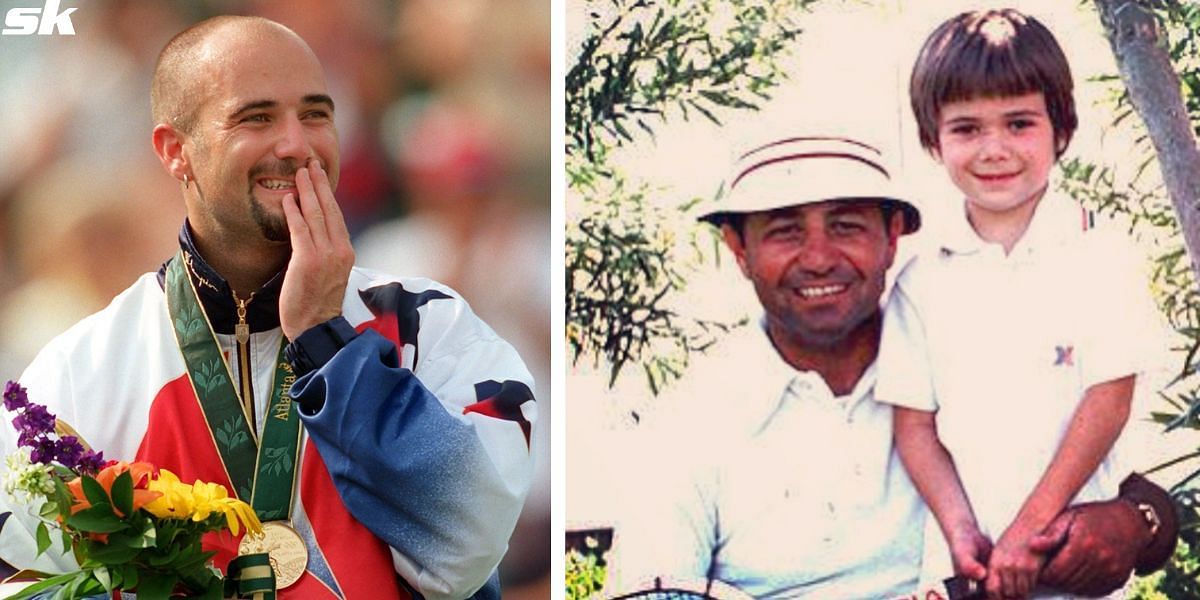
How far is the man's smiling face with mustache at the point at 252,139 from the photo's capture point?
3.88 metres

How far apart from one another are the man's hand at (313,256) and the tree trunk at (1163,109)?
171 centimetres

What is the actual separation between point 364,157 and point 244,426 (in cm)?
66

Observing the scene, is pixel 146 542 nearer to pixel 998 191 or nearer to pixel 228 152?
pixel 228 152

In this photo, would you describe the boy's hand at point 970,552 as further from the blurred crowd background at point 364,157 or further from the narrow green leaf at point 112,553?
the narrow green leaf at point 112,553

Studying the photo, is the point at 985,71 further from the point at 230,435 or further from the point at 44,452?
the point at 44,452

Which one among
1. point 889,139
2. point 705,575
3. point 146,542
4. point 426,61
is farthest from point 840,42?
point 146,542

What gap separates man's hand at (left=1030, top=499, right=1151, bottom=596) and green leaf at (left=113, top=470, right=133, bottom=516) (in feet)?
6.35

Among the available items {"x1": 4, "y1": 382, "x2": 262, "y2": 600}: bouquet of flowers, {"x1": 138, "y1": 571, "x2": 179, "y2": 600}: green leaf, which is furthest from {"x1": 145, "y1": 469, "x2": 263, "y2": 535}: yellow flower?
{"x1": 138, "y1": 571, "x2": 179, "y2": 600}: green leaf

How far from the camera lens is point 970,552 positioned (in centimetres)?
411

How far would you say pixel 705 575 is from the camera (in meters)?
4.12

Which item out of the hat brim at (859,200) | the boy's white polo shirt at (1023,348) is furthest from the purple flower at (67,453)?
the boy's white polo shirt at (1023,348)

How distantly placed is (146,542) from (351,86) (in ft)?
4.15

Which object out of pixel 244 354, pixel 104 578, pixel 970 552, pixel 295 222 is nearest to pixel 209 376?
pixel 244 354

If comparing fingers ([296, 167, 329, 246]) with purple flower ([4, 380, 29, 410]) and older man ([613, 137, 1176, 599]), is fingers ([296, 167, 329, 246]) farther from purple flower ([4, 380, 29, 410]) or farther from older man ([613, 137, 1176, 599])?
older man ([613, 137, 1176, 599])
